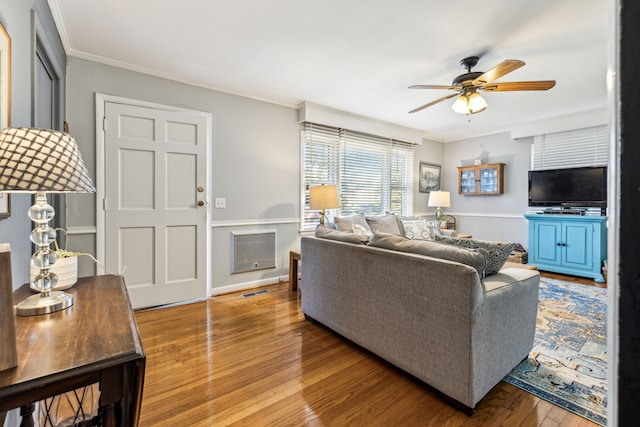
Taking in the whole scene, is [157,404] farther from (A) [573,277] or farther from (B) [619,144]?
(A) [573,277]

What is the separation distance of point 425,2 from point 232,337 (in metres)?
2.79

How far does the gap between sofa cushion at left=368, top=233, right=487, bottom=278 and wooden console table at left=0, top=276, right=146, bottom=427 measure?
4.80ft

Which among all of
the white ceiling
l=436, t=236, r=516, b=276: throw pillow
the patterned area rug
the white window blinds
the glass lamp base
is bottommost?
the patterned area rug

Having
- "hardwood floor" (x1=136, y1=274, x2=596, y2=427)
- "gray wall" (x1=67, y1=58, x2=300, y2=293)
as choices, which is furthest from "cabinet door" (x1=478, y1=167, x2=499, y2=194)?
"hardwood floor" (x1=136, y1=274, x2=596, y2=427)

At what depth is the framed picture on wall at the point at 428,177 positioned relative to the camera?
5.83 m

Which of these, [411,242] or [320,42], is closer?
[411,242]

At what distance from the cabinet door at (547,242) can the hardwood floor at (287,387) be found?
11.6 feet

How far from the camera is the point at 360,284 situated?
6.91ft

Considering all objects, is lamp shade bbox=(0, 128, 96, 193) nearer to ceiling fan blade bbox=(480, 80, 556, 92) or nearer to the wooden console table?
the wooden console table

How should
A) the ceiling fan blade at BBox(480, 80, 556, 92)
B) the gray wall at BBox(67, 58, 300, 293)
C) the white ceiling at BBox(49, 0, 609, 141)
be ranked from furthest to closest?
1. the gray wall at BBox(67, 58, 300, 293)
2. the ceiling fan blade at BBox(480, 80, 556, 92)
3. the white ceiling at BBox(49, 0, 609, 141)

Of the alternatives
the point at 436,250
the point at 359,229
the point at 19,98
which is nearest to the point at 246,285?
the point at 359,229

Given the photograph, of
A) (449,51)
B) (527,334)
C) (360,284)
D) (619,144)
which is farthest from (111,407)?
(449,51)

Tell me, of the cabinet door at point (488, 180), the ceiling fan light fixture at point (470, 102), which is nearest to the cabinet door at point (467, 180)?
the cabinet door at point (488, 180)

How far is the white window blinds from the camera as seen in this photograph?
4320 millimetres
